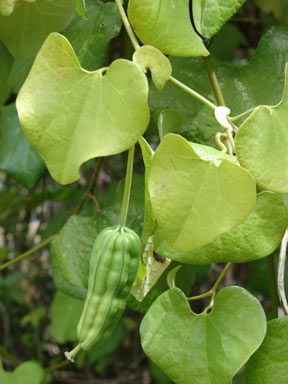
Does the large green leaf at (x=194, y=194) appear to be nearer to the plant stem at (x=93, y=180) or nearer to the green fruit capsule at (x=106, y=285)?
the green fruit capsule at (x=106, y=285)

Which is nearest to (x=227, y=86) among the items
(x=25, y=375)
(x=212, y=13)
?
(x=212, y=13)

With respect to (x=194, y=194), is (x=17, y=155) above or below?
below

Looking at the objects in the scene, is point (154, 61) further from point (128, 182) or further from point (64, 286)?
point (64, 286)

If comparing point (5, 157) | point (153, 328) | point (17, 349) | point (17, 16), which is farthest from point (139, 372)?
point (17, 16)

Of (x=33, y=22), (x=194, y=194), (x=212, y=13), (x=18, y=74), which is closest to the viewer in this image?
(x=194, y=194)

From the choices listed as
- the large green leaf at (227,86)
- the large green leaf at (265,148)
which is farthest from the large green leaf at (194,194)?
the large green leaf at (227,86)

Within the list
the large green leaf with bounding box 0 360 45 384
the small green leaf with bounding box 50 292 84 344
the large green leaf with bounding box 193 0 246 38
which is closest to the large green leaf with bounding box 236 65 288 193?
the large green leaf with bounding box 193 0 246 38
